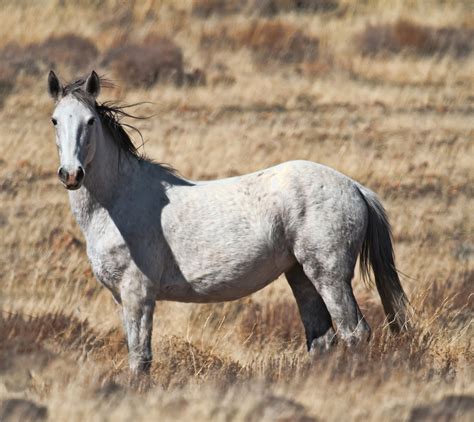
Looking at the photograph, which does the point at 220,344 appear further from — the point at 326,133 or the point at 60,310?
the point at 326,133

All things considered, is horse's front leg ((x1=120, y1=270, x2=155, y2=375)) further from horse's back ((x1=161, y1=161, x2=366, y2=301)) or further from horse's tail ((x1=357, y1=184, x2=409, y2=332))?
horse's tail ((x1=357, y1=184, x2=409, y2=332))

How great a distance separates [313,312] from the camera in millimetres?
6844

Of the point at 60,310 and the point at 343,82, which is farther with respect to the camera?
the point at 343,82

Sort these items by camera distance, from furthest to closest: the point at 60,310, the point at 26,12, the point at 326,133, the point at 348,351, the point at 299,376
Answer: the point at 26,12
the point at 326,133
the point at 60,310
the point at 348,351
the point at 299,376

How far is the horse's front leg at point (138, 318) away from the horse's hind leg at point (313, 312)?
106 cm

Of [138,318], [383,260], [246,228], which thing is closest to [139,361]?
[138,318]

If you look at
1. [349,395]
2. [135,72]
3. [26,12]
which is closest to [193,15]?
[26,12]

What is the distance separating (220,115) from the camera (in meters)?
15.8

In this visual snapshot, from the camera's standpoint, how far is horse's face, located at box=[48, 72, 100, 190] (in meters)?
5.94

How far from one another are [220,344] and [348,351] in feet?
5.47

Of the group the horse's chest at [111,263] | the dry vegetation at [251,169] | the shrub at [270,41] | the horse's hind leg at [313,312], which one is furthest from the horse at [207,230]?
the shrub at [270,41]

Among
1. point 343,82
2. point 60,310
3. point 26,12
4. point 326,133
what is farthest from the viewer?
point 26,12

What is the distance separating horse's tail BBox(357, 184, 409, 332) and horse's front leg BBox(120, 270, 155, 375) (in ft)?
4.86

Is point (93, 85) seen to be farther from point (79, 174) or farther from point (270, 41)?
point (270, 41)
